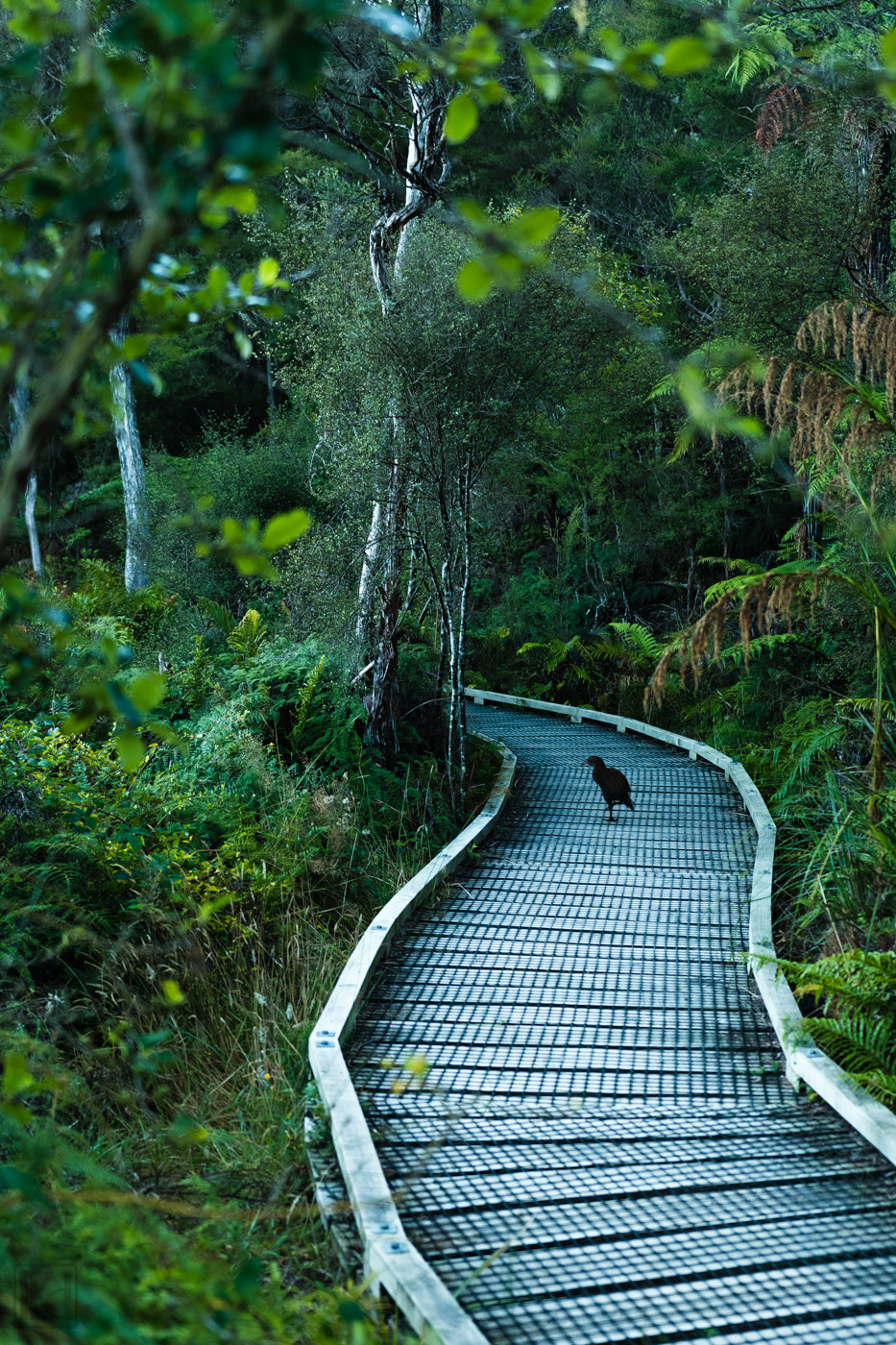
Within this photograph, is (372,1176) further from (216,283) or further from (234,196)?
(234,196)

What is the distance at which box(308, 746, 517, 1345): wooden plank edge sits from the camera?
2.49 metres

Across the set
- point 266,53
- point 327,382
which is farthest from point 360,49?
point 266,53

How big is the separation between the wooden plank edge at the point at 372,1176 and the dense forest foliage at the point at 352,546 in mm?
179

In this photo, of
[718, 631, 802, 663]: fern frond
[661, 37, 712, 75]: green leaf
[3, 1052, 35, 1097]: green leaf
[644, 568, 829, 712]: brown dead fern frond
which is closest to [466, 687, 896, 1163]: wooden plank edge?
[644, 568, 829, 712]: brown dead fern frond

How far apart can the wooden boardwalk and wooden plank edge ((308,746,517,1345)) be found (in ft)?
0.34

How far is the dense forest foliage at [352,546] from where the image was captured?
1.63m

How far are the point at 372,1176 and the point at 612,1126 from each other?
955 millimetres

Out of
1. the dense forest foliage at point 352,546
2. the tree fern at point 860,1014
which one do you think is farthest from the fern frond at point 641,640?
the tree fern at point 860,1014

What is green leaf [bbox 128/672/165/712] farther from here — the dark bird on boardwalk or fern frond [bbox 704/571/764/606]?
the dark bird on boardwalk

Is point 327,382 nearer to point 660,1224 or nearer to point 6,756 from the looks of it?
point 6,756

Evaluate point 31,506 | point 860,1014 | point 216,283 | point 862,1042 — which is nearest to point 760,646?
point 860,1014

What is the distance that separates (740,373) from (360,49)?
5.24 meters

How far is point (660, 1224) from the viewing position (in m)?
3.00

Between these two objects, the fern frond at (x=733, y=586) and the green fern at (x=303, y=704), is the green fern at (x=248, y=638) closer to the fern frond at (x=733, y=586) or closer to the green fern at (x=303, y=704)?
the green fern at (x=303, y=704)
